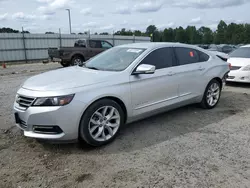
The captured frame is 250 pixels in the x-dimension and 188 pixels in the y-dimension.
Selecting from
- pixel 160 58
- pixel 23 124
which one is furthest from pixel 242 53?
pixel 23 124

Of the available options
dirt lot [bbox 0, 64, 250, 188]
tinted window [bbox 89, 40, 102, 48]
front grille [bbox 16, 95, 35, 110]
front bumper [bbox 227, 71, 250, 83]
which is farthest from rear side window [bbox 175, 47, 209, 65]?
tinted window [bbox 89, 40, 102, 48]

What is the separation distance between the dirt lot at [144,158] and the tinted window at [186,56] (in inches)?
49.2

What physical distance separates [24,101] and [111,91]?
4.20ft

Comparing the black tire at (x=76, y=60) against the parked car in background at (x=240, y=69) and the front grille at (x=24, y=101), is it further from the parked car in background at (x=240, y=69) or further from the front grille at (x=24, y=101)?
the front grille at (x=24, y=101)

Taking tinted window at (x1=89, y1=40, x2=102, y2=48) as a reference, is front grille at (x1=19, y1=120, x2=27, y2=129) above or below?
below

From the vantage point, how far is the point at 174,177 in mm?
2787

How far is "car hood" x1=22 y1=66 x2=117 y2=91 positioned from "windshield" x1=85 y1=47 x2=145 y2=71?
28 cm

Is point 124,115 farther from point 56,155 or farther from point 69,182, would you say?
point 69,182

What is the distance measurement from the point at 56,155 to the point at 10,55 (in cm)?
1766

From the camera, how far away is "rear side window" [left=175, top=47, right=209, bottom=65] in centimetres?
469

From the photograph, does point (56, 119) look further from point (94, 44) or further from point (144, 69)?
point (94, 44)

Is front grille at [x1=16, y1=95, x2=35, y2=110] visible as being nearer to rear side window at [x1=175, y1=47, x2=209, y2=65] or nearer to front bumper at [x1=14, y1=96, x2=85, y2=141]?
front bumper at [x1=14, y1=96, x2=85, y2=141]

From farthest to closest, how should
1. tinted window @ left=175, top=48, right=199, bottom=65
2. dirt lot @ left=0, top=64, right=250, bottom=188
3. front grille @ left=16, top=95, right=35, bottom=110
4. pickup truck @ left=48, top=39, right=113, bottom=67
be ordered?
pickup truck @ left=48, top=39, right=113, bottom=67
tinted window @ left=175, top=48, right=199, bottom=65
front grille @ left=16, top=95, right=35, bottom=110
dirt lot @ left=0, top=64, right=250, bottom=188

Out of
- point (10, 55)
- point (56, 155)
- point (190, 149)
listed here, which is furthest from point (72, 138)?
point (10, 55)
